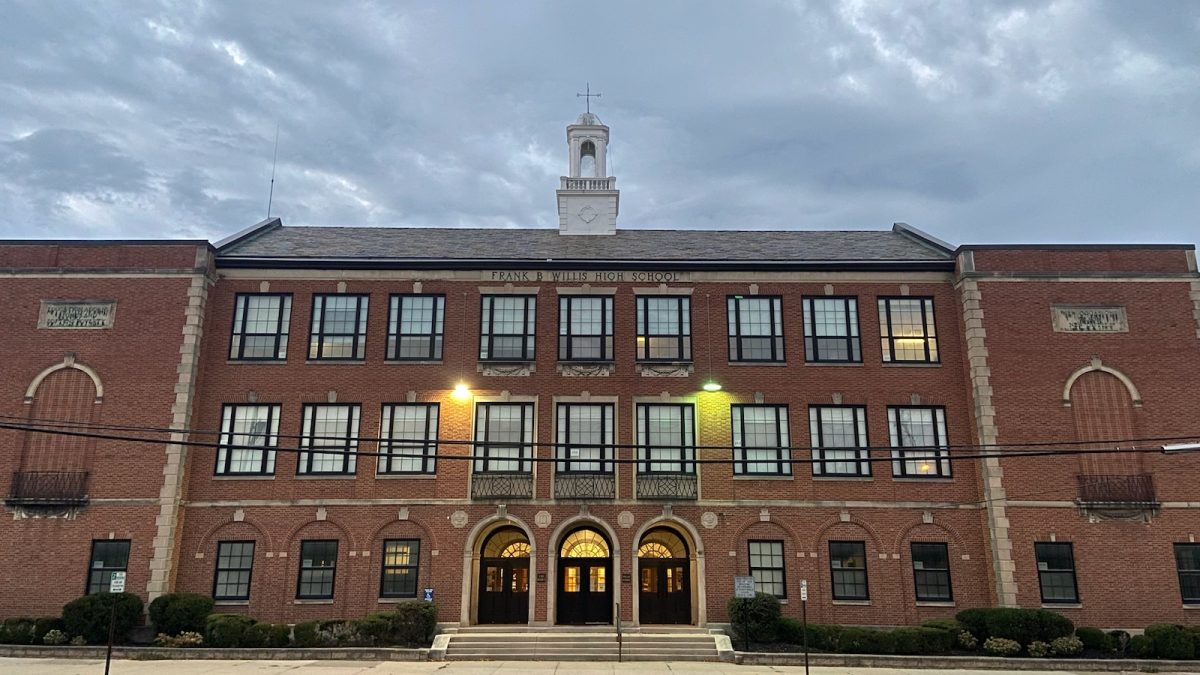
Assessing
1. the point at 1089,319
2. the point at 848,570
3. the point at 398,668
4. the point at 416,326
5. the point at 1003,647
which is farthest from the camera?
the point at 416,326

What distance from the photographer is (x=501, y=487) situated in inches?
1030

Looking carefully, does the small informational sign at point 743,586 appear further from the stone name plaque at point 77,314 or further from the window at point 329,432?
the stone name plaque at point 77,314

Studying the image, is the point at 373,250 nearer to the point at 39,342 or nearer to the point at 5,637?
the point at 39,342

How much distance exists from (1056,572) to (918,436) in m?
5.72

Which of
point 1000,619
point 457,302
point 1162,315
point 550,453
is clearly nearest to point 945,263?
point 1162,315

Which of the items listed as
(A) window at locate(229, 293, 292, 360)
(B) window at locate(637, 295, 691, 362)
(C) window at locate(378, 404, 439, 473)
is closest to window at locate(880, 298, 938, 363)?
(B) window at locate(637, 295, 691, 362)

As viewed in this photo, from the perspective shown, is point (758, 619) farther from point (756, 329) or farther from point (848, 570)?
point (756, 329)

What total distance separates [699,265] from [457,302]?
878 cm

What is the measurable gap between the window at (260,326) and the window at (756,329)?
15.8m

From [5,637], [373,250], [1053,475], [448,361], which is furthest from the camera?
[373,250]

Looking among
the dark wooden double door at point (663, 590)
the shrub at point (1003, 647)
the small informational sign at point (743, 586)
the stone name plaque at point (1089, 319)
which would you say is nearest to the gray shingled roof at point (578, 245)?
the stone name plaque at point (1089, 319)

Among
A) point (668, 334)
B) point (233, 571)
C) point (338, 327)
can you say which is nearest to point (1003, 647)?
point (668, 334)

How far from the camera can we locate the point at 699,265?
28422 millimetres

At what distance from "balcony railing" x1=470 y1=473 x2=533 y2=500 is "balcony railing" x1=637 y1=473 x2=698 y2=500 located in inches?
147
